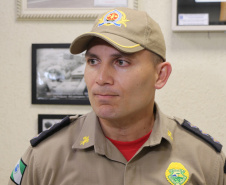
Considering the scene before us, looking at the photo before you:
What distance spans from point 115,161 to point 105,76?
26cm

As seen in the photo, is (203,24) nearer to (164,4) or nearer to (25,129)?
(164,4)

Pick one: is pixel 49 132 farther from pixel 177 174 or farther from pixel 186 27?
pixel 186 27

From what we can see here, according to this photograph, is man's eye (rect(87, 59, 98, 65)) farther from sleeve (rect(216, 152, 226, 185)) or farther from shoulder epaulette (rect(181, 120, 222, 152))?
sleeve (rect(216, 152, 226, 185))

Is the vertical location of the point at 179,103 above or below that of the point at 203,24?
below

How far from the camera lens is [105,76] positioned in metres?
0.78

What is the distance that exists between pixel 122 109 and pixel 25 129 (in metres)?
0.64

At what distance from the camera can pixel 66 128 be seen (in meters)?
0.97

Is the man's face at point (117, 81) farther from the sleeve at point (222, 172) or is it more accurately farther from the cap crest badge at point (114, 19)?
the sleeve at point (222, 172)

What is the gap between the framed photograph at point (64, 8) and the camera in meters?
1.21

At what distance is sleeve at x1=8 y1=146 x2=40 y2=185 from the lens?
2.90 feet

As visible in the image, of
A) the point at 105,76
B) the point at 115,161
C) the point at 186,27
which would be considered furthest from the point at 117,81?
the point at 186,27

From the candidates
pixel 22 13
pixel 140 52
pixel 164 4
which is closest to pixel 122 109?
pixel 140 52

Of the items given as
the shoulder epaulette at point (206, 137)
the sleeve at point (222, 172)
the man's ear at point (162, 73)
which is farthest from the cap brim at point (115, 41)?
the sleeve at point (222, 172)

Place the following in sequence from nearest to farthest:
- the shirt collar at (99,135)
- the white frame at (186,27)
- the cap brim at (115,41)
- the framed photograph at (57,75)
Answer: the cap brim at (115,41) → the shirt collar at (99,135) → the white frame at (186,27) → the framed photograph at (57,75)
